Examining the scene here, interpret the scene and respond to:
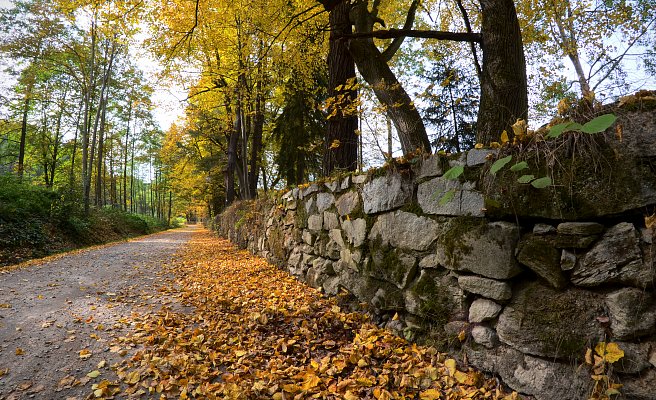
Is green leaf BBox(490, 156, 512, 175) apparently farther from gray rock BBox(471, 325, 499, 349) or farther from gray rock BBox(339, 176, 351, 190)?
gray rock BBox(339, 176, 351, 190)

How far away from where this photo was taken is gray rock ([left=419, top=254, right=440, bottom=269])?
247cm

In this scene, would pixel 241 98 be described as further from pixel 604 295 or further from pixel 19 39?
pixel 604 295

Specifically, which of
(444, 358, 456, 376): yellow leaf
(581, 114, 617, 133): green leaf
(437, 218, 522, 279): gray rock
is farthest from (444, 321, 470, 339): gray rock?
(581, 114, 617, 133): green leaf

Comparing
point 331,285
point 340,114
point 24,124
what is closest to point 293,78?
point 340,114

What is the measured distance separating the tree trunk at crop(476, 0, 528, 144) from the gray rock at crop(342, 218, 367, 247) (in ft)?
5.36

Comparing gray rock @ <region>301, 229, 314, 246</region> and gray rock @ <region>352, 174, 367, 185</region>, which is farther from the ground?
gray rock @ <region>352, 174, 367, 185</region>

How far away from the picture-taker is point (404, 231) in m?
2.76

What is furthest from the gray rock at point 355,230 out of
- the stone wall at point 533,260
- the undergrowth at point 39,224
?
the undergrowth at point 39,224

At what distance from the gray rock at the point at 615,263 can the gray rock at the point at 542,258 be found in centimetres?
8

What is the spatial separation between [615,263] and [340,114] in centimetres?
426

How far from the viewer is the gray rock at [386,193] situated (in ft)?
9.13

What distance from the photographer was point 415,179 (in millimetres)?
2686

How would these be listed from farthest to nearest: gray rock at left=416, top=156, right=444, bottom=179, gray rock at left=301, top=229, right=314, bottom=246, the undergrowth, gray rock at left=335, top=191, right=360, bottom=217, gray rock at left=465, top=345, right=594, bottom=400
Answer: the undergrowth
gray rock at left=301, top=229, right=314, bottom=246
gray rock at left=335, top=191, right=360, bottom=217
gray rock at left=416, top=156, right=444, bottom=179
gray rock at left=465, top=345, right=594, bottom=400

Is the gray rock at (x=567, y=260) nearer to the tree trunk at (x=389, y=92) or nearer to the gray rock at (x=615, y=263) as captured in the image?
the gray rock at (x=615, y=263)
